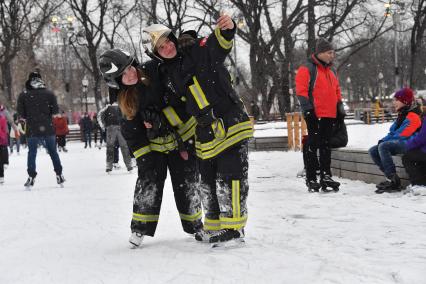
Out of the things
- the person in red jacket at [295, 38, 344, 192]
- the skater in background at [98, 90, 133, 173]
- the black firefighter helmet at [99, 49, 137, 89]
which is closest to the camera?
the black firefighter helmet at [99, 49, 137, 89]

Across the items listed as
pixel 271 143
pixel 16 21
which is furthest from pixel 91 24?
pixel 271 143

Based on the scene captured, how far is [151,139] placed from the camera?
4242mm

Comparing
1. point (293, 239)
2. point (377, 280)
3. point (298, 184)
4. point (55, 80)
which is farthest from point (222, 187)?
point (55, 80)

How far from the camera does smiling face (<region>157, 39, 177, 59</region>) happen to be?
3992mm

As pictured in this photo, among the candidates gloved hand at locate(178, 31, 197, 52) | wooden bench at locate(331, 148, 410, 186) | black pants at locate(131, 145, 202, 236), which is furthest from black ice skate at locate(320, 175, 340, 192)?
gloved hand at locate(178, 31, 197, 52)

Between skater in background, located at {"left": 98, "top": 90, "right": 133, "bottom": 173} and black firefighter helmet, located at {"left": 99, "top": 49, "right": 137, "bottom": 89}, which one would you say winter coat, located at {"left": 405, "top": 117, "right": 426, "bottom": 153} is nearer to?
black firefighter helmet, located at {"left": 99, "top": 49, "right": 137, "bottom": 89}

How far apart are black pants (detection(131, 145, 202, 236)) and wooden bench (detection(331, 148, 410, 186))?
2.87 metres

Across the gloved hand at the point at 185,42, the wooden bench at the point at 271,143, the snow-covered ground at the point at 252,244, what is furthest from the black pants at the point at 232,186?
the wooden bench at the point at 271,143

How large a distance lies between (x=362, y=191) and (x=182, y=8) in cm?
2481

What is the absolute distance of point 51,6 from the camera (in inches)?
1196

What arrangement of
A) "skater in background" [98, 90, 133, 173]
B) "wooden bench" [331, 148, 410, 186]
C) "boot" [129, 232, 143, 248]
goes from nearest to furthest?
"boot" [129, 232, 143, 248]
"wooden bench" [331, 148, 410, 186]
"skater in background" [98, 90, 133, 173]

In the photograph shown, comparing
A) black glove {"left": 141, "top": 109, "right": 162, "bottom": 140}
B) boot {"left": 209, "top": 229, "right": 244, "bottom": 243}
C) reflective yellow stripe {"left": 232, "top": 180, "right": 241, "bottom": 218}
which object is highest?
black glove {"left": 141, "top": 109, "right": 162, "bottom": 140}

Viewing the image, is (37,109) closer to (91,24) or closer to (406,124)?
(406,124)

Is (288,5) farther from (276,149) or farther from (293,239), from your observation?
(293,239)
